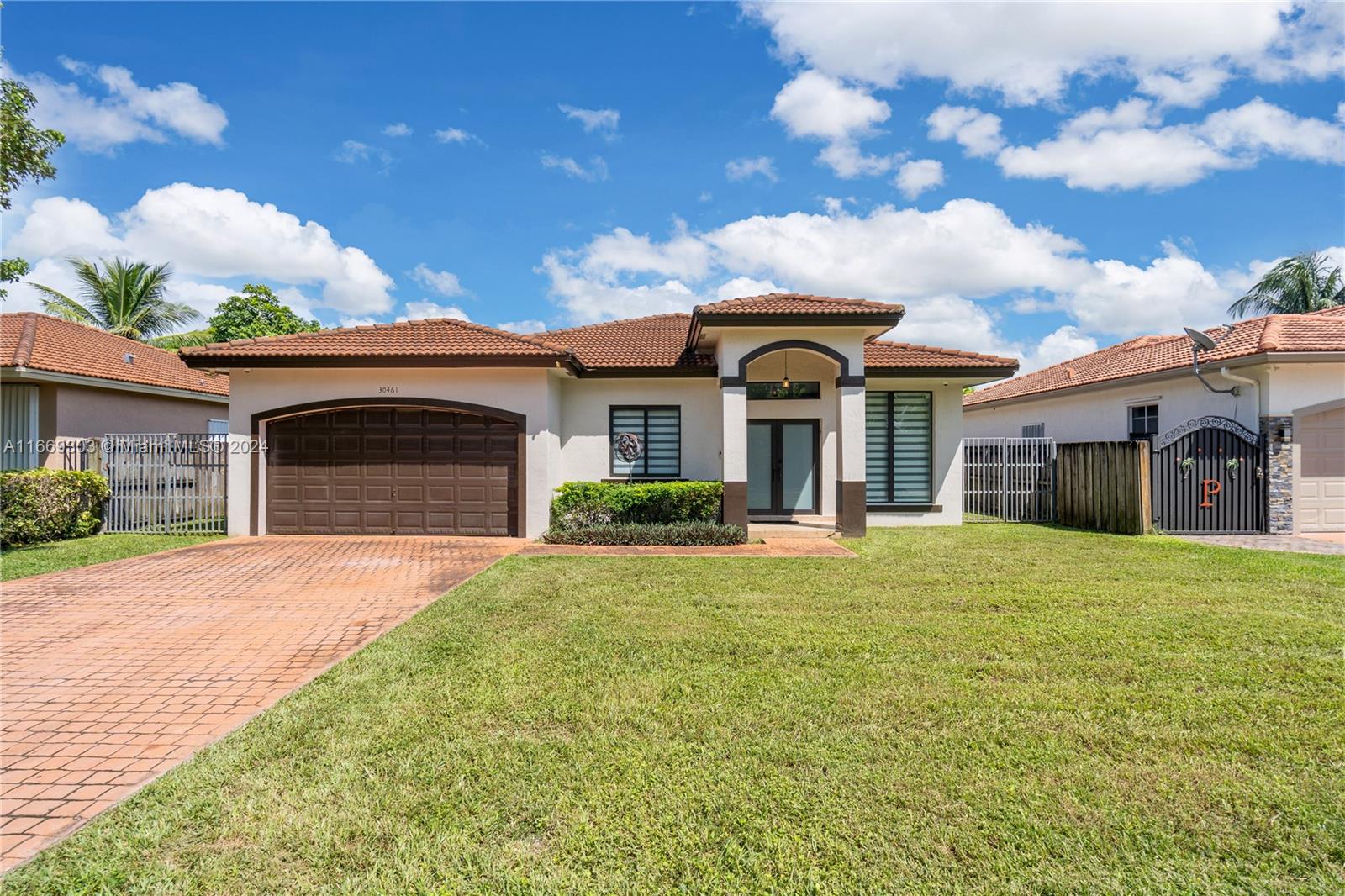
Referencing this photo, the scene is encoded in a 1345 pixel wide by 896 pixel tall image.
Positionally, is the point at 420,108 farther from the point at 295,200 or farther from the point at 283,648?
the point at 283,648

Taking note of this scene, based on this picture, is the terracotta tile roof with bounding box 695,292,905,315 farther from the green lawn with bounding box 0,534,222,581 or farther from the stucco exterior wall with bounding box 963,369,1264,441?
the green lawn with bounding box 0,534,222,581

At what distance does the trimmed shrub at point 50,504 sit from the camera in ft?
39.0

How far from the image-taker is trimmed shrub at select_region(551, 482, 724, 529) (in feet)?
42.5

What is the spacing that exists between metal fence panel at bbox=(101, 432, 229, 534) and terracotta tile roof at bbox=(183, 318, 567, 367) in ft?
7.12

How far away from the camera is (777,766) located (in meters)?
3.59

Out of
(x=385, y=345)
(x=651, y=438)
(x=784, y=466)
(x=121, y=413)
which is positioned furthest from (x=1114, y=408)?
(x=121, y=413)

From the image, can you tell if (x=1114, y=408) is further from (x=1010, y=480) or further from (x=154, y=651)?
(x=154, y=651)

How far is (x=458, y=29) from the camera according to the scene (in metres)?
10.8

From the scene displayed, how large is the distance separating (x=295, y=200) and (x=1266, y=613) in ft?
70.5

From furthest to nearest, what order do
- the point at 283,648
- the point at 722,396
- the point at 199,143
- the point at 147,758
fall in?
1. the point at 199,143
2. the point at 722,396
3. the point at 283,648
4. the point at 147,758

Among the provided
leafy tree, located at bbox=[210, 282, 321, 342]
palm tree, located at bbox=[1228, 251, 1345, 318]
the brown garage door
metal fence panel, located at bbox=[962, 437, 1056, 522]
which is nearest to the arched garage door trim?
the brown garage door

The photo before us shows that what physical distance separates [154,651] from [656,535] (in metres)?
7.65

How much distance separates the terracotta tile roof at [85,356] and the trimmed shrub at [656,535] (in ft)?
→ 34.0

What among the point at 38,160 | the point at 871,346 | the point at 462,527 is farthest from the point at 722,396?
the point at 38,160
